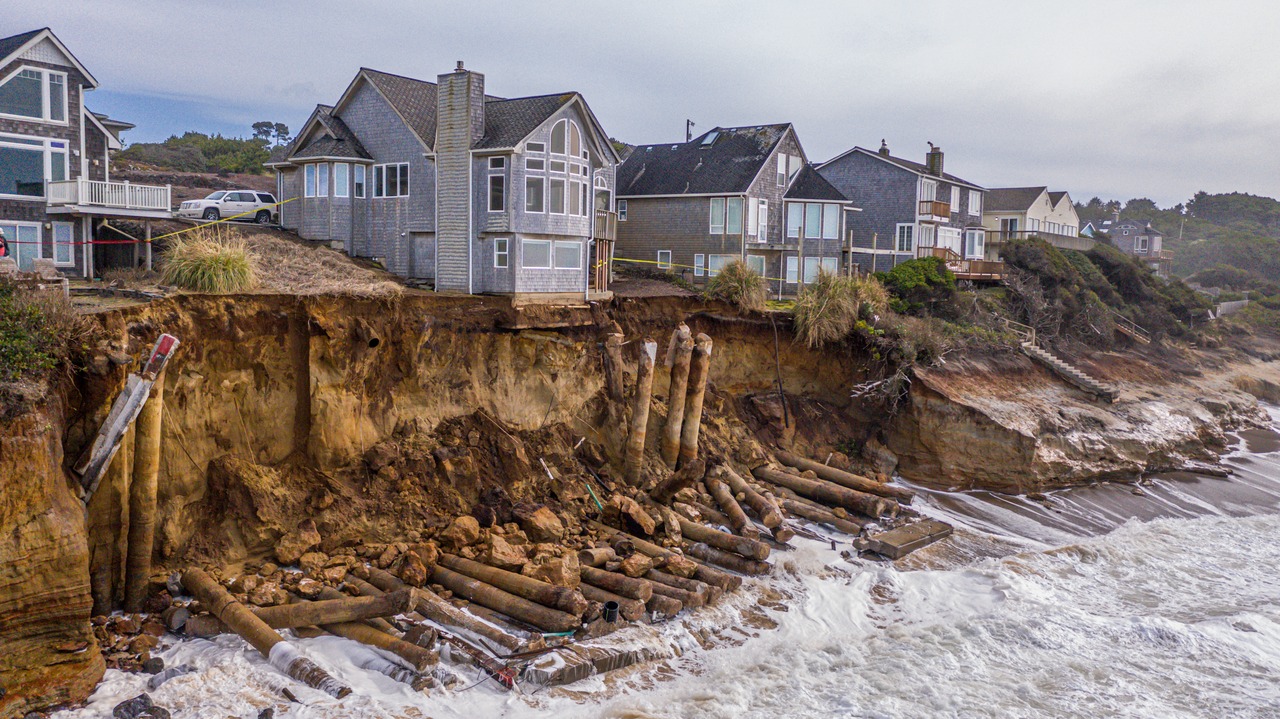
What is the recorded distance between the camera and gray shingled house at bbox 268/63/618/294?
2391 centimetres

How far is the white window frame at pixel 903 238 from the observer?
43719mm

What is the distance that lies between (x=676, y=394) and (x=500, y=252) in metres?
6.37

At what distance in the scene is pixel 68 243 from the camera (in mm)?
22828

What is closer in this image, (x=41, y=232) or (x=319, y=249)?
(x=41, y=232)

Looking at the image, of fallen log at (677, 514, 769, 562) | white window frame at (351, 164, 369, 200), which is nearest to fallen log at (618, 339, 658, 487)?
fallen log at (677, 514, 769, 562)

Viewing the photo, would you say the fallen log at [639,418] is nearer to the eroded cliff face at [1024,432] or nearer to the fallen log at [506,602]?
the fallen log at [506,602]

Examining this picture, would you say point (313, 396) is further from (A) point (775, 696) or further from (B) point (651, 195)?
(B) point (651, 195)

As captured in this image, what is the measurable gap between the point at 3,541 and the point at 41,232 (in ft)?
49.4

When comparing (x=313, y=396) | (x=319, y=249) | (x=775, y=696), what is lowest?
(x=775, y=696)

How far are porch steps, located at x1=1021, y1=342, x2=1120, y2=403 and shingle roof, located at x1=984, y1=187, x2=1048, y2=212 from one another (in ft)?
82.2

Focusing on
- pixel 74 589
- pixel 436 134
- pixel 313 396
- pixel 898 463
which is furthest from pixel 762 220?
pixel 74 589

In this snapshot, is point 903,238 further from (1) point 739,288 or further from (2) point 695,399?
(2) point 695,399

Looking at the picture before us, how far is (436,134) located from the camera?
81.3 ft

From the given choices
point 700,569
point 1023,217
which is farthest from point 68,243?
point 1023,217
